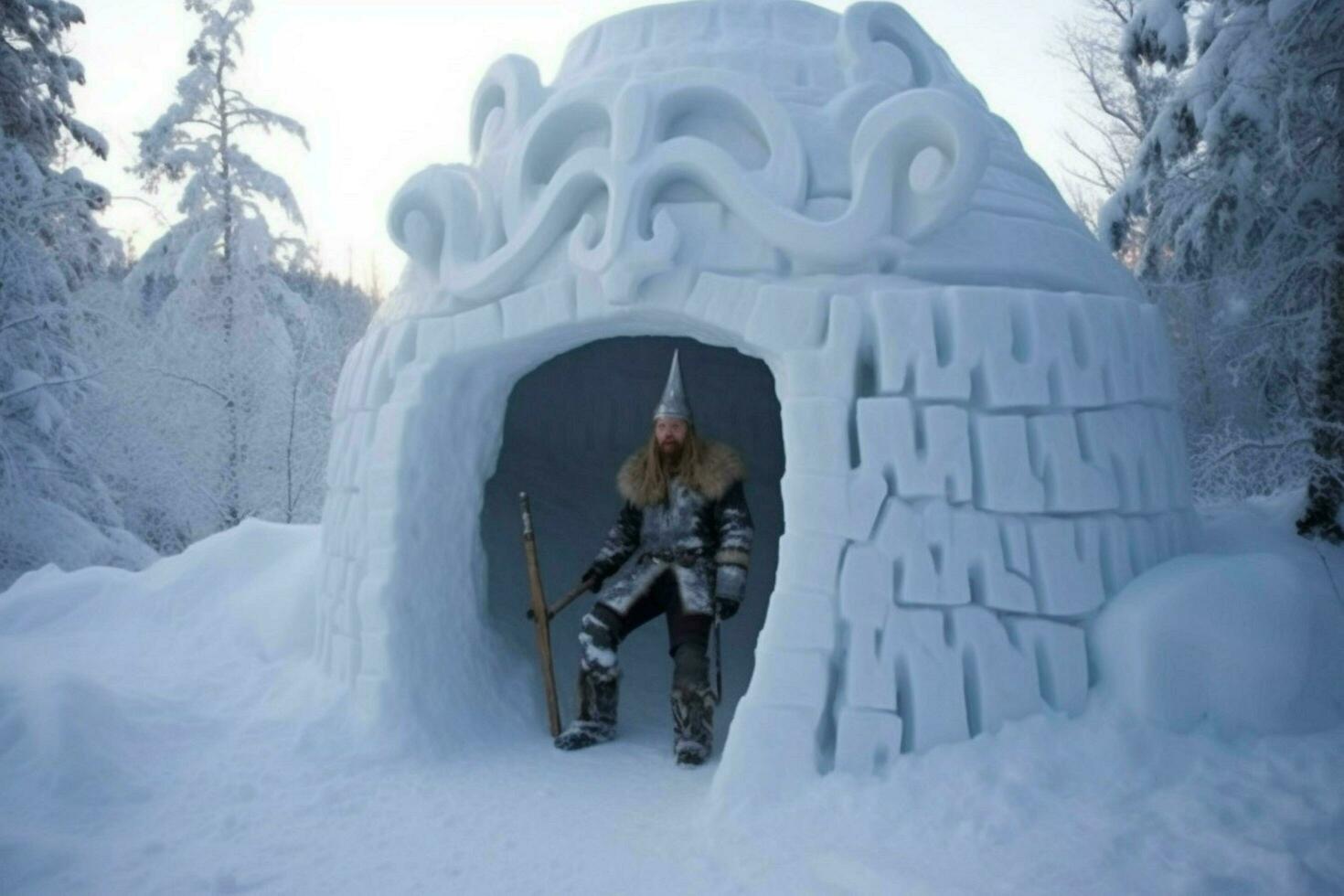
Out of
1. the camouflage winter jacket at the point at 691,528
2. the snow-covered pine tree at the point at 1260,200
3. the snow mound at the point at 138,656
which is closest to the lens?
the snow mound at the point at 138,656

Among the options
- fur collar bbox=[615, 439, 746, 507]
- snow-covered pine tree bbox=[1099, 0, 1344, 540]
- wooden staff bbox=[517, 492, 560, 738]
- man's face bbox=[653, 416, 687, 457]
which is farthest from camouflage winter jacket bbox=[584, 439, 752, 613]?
snow-covered pine tree bbox=[1099, 0, 1344, 540]

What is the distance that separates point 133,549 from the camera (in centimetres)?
999

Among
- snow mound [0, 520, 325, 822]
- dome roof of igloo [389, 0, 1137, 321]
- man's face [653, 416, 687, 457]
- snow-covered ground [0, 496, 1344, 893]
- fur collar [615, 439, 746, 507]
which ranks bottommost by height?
snow-covered ground [0, 496, 1344, 893]

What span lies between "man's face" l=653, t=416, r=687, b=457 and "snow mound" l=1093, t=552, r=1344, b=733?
1886mm

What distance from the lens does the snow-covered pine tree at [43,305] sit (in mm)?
8992

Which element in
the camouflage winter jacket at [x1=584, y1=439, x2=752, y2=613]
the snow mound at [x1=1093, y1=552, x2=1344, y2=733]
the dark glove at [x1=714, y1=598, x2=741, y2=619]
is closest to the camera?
the snow mound at [x1=1093, y1=552, x2=1344, y2=733]

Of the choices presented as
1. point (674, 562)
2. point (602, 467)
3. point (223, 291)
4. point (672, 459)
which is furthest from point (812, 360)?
point (223, 291)

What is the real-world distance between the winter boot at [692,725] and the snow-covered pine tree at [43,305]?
24.6ft

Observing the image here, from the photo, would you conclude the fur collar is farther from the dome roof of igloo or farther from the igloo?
the dome roof of igloo

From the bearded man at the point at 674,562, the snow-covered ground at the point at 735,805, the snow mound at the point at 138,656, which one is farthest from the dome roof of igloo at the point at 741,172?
the snow mound at the point at 138,656

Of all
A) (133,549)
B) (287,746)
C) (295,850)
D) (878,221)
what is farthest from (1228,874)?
(133,549)

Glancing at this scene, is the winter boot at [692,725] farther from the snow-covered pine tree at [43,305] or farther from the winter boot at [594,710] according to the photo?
the snow-covered pine tree at [43,305]

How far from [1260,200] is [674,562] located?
18.6ft

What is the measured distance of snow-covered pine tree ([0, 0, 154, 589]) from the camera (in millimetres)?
8992
